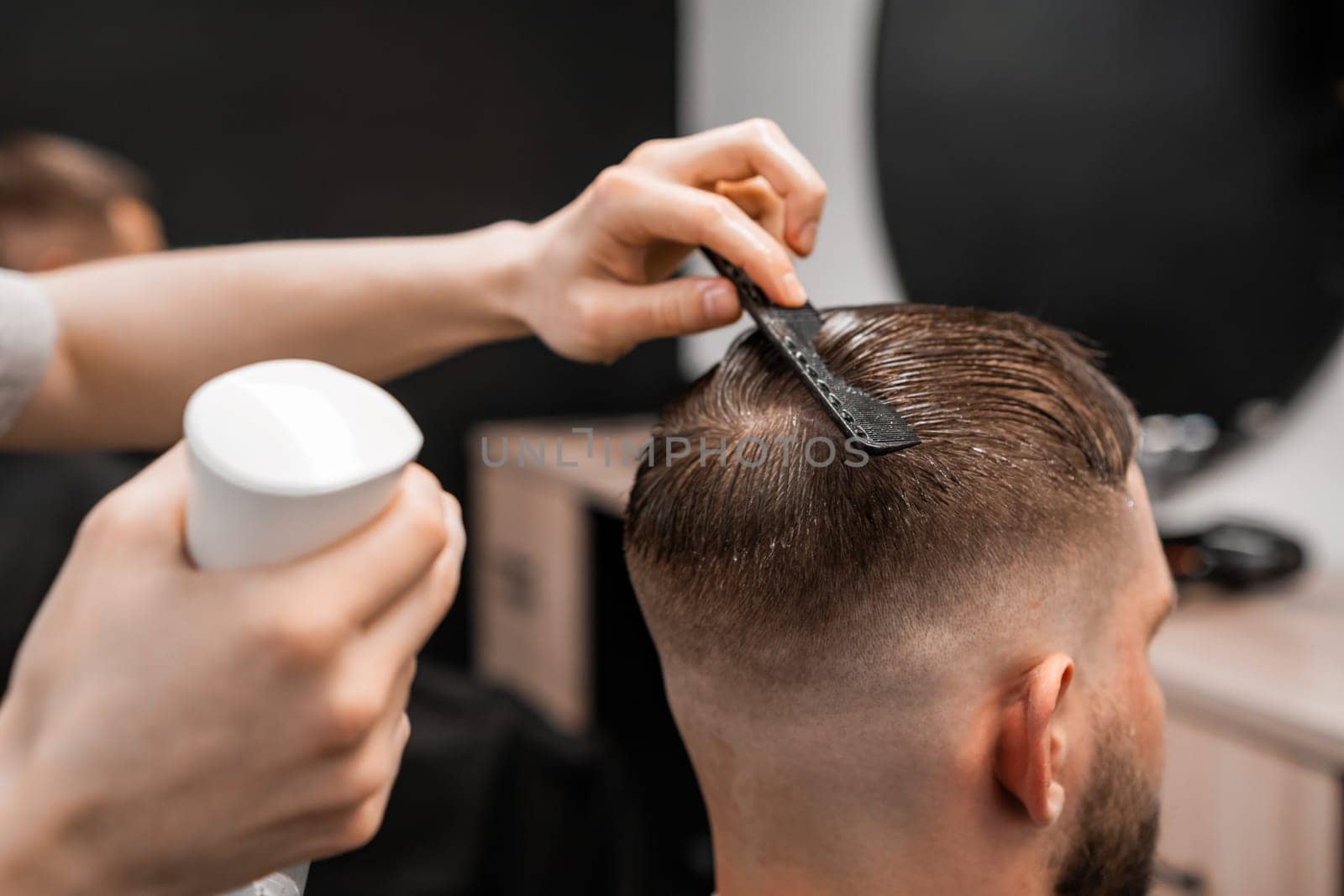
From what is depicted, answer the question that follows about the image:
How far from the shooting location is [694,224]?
2.79ft

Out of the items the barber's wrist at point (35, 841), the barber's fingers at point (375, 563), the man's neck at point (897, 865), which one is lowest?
the man's neck at point (897, 865)

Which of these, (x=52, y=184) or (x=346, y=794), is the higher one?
(x=346, y=794)

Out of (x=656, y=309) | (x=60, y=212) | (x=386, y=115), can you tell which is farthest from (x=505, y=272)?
(x=386, y=115)

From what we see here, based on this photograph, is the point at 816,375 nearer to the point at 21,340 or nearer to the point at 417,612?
the point at 417,612

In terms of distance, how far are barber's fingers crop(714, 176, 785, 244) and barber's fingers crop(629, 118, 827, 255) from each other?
0.05ft

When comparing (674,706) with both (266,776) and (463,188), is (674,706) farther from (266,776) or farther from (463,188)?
(463,188)

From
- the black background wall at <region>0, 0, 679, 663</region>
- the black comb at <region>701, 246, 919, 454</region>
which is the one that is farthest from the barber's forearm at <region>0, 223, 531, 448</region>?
the black background wall at <region>0, 0, 679, 663</region>

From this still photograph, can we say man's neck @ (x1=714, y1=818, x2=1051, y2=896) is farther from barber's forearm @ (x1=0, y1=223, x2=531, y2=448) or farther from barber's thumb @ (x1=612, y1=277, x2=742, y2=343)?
barber's forearm @ (x1=0, y1=223, x2=531, y2=448)

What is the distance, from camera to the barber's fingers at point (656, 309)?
88cm

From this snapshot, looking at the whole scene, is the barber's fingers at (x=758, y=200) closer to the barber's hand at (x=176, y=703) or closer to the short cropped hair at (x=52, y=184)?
the barber's hand at (x=176, y=703)

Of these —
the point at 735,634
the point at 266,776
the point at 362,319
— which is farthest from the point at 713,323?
the point at 266,776

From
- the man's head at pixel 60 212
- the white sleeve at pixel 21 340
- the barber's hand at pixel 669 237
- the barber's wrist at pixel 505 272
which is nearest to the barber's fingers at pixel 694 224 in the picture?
the barber's hand at pixel 669 237

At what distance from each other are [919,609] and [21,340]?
0.86 metres

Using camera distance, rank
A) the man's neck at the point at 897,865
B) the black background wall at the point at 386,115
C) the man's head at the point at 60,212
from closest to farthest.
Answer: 1. the man's neck at the point at 897,865
2. the man's head at the point at 60,212
3. the black background wall at the point at 386,115
